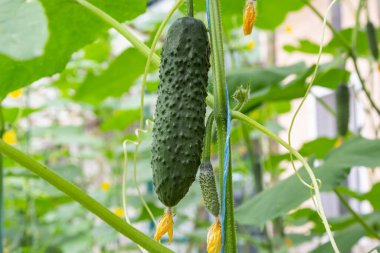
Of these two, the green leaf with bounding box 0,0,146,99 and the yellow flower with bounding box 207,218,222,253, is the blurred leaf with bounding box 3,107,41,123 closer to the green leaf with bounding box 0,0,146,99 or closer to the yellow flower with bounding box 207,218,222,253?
the green leaf with bounding box 0,0,146,99

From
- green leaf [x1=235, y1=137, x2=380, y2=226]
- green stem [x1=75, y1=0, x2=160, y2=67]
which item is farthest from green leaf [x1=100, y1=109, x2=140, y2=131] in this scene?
green stem [x1=75, y1=0, x2=160, y2=67]

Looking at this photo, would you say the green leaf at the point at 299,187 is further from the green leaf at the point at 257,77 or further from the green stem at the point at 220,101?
the green stem at the point at 220,101

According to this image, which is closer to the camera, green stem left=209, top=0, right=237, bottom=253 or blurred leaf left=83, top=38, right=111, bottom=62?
green stem left=209, top=0, right=237, bottom=253

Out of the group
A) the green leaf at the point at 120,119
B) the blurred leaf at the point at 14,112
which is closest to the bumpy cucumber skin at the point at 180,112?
the blurred leaf at the point at 14,112

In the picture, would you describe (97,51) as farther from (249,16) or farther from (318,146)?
(249,16)

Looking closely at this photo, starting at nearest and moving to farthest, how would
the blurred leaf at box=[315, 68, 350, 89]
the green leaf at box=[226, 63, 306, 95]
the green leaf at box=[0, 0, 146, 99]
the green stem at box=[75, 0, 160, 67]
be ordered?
1. the green stem at box=[75, 0, 160, 67]
2. the green leaf at box=[0, 0, 146, 99]
3. the green leaf at box=[226, 63, 306, 95]
4. the blurred leaf at box=[315, 68, 350, 89]

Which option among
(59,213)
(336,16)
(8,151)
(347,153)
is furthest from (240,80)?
(336,16)

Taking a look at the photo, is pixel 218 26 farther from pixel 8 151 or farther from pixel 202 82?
pixel 8 151
